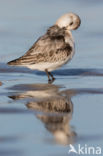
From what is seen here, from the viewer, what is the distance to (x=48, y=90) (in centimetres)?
971

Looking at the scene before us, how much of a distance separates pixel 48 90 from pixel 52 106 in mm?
1254

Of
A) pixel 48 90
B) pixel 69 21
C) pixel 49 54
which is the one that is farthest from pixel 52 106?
pixel 69 21

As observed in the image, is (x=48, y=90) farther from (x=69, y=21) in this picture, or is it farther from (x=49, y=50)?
(x=69, y=21)

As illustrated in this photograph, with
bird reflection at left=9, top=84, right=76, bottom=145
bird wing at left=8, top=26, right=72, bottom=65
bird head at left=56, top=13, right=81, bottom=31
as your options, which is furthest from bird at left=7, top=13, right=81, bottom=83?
bird reflection at left=9, top=84, right=76, bottom=145

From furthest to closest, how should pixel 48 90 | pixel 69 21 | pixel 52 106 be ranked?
1. pixel 69 21
2. pixel 48 90
3. pixel 52 106

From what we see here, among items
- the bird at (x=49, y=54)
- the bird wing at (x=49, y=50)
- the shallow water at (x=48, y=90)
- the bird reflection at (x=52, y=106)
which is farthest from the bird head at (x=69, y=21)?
the bird reflection at (x=52, y=106)

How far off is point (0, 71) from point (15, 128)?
153 inches

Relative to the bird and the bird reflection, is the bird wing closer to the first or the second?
the bird

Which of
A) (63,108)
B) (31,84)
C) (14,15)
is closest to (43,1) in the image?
(14,15)

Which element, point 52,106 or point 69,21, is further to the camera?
point 69,21

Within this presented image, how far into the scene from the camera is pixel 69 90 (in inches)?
375

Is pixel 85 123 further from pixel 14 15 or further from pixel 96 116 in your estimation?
pixel 14 15

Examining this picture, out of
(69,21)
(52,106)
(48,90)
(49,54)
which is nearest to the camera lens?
(52,106)

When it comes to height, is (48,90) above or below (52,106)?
above
